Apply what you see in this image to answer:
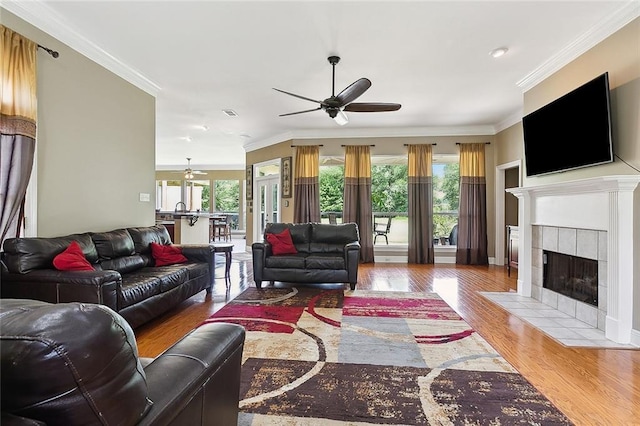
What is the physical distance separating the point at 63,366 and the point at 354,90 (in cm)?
323

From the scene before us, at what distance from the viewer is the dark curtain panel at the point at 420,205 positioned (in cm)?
689

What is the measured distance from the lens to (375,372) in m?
2.26

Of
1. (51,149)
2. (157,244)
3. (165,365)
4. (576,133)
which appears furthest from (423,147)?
(165,365)

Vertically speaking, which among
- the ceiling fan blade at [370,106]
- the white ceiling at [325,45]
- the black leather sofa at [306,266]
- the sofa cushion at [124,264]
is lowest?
the black leather sofa at [306,266]

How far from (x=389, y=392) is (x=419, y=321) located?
141 centimetres

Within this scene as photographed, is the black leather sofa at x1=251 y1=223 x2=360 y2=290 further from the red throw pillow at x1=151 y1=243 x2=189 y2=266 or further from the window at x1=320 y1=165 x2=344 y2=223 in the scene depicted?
the window at x1=320 y1=165 x2=344 y2=223

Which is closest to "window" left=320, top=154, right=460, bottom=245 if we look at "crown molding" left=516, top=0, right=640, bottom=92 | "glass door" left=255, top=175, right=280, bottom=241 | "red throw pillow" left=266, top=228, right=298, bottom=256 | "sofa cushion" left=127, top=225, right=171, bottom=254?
"glass door" left=255, top=175, right=280, bottom=241

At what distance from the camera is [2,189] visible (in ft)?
8.54

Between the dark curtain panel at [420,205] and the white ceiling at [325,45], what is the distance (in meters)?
1.38

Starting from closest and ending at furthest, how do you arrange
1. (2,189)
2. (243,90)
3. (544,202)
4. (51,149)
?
(2,189)
(51,149)
(544,202)
(243,90)

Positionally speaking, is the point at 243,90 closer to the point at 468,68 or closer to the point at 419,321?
the point at 468,68

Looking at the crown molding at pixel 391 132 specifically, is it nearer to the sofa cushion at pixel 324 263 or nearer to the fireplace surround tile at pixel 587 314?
the sofa cushion at pixel 324 263

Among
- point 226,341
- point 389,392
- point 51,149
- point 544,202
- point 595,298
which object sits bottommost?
point 389,392

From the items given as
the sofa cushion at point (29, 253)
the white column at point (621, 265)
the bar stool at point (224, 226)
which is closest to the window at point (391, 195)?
the white column at point (621, 265)
